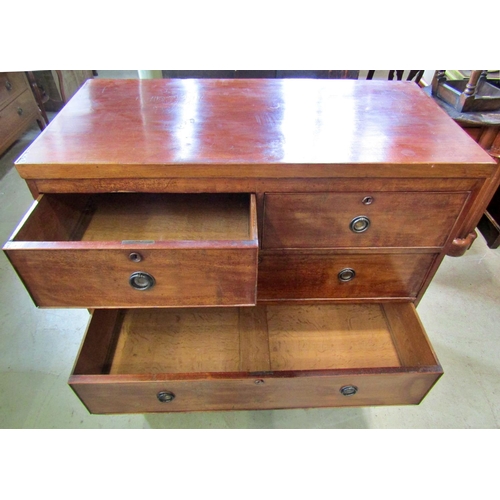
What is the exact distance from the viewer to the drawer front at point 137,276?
68 centimetres

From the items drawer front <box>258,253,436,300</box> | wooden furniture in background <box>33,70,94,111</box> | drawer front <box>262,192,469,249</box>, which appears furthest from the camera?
wooden furniture in background <box>33,70,94,111</box>

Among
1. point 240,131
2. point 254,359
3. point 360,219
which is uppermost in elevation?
point 240,131

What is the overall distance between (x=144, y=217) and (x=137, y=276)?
26 centimetres

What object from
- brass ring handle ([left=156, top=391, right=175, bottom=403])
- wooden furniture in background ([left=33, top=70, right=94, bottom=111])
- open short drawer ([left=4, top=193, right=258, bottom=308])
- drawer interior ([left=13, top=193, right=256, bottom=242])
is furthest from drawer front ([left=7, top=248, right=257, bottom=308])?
wooden furniture in background ([left=33, top=70, right=94, bottom=111])

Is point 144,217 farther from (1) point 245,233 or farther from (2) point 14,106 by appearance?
(2) point 14,106

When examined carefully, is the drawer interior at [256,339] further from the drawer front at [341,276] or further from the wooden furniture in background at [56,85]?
the wooden furniture in background at [56,85]

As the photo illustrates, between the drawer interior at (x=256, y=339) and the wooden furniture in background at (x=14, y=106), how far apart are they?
1.53 metres

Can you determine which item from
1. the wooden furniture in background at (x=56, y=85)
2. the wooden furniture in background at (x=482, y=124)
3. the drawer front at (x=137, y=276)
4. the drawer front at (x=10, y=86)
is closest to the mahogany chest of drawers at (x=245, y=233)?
the drawer front at (x=137, y=276)

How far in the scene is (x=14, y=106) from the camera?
2.07m

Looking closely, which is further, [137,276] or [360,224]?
[360,224]

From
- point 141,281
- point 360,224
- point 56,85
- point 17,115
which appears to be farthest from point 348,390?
point 56,85

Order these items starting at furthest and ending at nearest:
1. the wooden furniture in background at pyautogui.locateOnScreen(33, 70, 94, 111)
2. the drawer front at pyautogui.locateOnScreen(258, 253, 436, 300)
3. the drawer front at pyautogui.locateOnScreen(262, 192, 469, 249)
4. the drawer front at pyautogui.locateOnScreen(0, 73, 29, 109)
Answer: the wooden furniture in background at pyautogui.locateOnScreen(33, 70, 94, 111), the drawer front at pyautogui.locateOnScreen(0, 73, 29, 109), the drawer front at pyautogui.locateOnScreen(258, 253, 436, 300), the drawer front at pyautogui.locateOnScreen(262, 192, 469, 249)

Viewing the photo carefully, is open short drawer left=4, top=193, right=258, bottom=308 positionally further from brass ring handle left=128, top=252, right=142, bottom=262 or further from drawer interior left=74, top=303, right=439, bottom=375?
drawer interior left=74, top=303, right=439, bottom=375

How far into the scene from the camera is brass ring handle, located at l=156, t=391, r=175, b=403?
873mm
